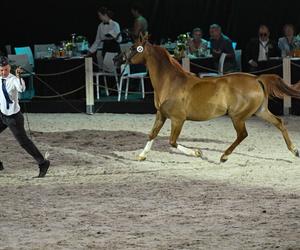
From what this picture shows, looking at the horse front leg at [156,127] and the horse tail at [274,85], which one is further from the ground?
the horse tail at [274,85]

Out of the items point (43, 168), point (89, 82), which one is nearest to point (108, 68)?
point (89, 82)

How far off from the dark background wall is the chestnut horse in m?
8.45

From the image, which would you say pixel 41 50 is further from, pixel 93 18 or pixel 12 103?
pixel 12 103

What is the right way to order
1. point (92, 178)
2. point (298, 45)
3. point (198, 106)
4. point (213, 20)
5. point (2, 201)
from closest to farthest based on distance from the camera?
point (2, 201), point (92, 178), point (198, 106), point (298, 45), point (213, 20)

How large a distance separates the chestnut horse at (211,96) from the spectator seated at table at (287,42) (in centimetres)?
535

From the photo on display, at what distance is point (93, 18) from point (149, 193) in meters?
11.4

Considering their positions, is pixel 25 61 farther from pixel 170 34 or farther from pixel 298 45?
pixel 298 45

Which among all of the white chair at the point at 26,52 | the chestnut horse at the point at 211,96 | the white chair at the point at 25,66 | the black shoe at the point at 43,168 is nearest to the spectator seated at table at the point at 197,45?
the white chair at the point at 25,66

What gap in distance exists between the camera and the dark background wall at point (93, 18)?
20.0 metres

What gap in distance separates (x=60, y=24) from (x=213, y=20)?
350cm

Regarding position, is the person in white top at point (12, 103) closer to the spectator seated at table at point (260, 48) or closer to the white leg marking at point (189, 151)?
the white leg marking at point (189, 151)

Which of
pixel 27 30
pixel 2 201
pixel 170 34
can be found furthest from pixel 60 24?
pixel 2 201

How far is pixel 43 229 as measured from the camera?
8.01 meters

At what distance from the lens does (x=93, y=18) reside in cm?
2050
